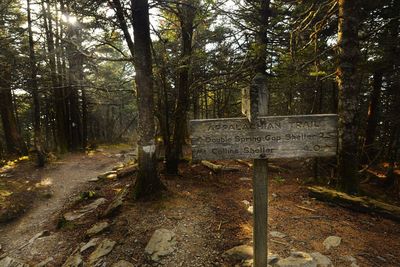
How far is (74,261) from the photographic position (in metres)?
4.88

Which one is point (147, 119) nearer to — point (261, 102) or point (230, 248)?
point (230, 248)

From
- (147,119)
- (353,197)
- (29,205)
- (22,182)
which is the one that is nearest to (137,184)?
(147,119)

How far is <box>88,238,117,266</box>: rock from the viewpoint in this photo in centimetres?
477

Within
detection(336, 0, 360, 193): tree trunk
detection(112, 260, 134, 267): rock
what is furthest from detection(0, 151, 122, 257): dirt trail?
detection(336, 0, 360, 193): tree trunk

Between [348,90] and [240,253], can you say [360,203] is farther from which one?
[240,253]

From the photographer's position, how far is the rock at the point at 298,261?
3.91 metres

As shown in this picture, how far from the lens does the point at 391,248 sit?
14.5ft

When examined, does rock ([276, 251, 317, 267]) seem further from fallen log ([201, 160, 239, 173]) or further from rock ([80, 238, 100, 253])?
fallen log ([201, 160, 239, 173])

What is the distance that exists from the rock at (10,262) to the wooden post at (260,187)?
16.2 feet

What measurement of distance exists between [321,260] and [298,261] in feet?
1.27

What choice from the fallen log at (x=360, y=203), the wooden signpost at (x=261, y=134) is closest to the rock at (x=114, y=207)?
the wooden signpost at (x=261, y=134)

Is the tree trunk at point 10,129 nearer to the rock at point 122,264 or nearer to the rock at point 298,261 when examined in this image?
the rock at point 122,264

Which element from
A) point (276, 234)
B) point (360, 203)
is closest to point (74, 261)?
point (276, 234)

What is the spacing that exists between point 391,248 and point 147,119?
5728 mm
